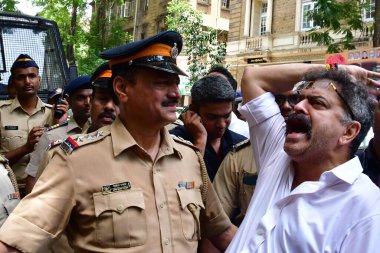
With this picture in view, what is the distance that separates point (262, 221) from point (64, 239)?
3.57 feet

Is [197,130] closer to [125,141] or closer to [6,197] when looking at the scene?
[125,141]

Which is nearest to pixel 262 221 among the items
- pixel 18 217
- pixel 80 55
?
pixel 18 217

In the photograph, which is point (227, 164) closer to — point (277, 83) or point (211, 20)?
point (277, 83)

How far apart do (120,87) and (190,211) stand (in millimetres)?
680

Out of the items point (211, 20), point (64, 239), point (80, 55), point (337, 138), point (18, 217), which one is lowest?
point (64, 239)

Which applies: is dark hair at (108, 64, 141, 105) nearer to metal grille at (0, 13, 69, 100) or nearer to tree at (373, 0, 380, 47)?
metal grille at (0, 13, 69, 100)

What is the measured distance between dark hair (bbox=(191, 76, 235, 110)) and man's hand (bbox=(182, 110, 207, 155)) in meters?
0.13

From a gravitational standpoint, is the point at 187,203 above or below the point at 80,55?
below

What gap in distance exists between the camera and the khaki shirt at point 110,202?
1847 millimetres

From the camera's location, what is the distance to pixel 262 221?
2.03 meters

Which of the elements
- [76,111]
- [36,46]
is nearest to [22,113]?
[76,111]

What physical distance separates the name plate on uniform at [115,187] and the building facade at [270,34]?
53.2ft

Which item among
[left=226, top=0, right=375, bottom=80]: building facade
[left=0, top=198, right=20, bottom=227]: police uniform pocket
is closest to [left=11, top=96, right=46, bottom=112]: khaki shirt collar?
[left=0, top=198, right=20, bottom=227]: police uniform pocket

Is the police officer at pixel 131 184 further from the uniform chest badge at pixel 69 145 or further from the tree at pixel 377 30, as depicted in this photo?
the tree at pixel 377 30
